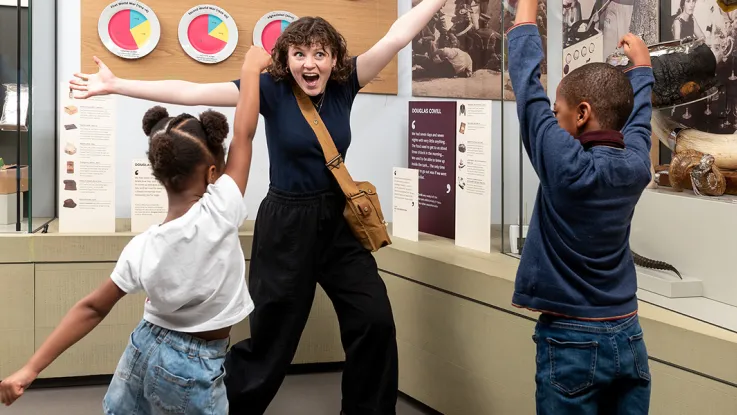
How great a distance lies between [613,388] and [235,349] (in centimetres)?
159

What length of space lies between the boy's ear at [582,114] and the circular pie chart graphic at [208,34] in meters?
2.76

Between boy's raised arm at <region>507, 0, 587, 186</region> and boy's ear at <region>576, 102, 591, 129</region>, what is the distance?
0.23 ft

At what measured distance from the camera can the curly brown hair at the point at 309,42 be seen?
9.50 ft

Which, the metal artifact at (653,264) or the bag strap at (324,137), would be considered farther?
the bag strap at (324,137)

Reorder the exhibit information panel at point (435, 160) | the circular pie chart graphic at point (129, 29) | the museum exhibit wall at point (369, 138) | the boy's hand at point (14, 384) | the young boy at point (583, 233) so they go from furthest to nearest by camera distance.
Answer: the circular pie chart graphic at point (129, 29) → the exhibit information panel at point (435, 160) → the museum exhibit wall at point (369, 138) → the young boy at point (583, 233) → the boy's hand at point (14, 384)

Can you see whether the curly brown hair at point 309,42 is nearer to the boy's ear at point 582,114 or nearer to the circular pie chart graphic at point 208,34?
the boy's ear at point 582,114

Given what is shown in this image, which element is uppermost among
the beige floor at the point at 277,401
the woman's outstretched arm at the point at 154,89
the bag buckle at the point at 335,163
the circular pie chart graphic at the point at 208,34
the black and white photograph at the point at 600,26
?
the circular pie chart graphic at the point at 208,34

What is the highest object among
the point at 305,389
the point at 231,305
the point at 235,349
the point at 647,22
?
the point at 647,22

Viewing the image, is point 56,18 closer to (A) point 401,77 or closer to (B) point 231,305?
(A) point 401,77

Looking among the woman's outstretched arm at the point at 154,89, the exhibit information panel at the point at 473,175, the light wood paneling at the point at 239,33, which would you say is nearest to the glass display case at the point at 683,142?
the exhibit information panel at the point at 473,175

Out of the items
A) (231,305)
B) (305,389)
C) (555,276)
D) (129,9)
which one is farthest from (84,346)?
(555,276)

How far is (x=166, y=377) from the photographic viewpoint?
2055 millimetres

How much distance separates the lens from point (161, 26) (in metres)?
4.41

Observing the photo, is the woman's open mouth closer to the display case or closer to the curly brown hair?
the curly brown hair
